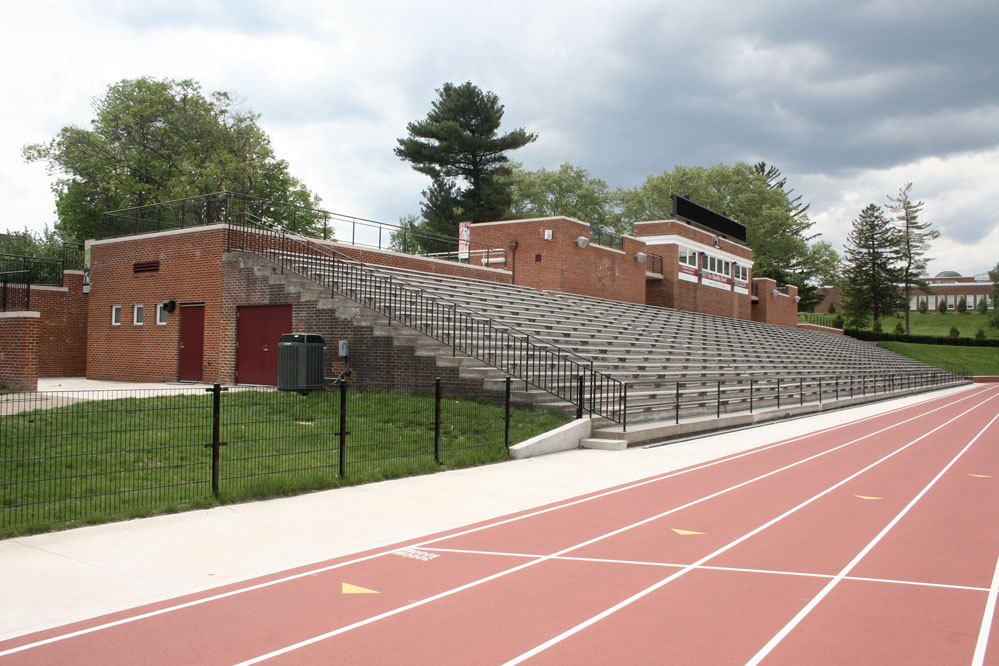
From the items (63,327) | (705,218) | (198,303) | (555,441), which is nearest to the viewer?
(555,441)

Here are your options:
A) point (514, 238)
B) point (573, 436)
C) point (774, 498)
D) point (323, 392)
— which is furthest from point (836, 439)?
point (514, 238)

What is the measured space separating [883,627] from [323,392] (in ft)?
45.7

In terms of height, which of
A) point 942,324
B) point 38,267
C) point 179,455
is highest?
point 942,324

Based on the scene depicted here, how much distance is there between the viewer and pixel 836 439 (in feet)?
59.0

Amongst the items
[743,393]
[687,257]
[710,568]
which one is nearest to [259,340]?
[743,393]

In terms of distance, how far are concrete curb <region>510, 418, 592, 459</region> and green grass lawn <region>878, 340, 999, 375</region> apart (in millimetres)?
59062

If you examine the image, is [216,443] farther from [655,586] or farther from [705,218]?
[705,218]

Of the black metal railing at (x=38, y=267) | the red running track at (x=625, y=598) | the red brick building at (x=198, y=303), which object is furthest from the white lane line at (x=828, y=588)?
the black metal railing at (x=38, y=267)

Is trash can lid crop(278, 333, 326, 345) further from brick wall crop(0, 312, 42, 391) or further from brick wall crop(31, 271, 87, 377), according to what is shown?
brick wall crop(31, 271, 87, 377)

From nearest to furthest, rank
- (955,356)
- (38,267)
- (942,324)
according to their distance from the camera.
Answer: (38,267), (955,356), (942,324)

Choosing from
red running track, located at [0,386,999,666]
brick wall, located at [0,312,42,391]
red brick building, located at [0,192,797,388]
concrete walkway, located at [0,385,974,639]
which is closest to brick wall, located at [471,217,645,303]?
red brick building, located at [0,192,797,388]

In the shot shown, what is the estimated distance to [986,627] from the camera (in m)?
5.15

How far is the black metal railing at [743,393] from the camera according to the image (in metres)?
19.2

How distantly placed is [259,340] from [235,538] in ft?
45.8
